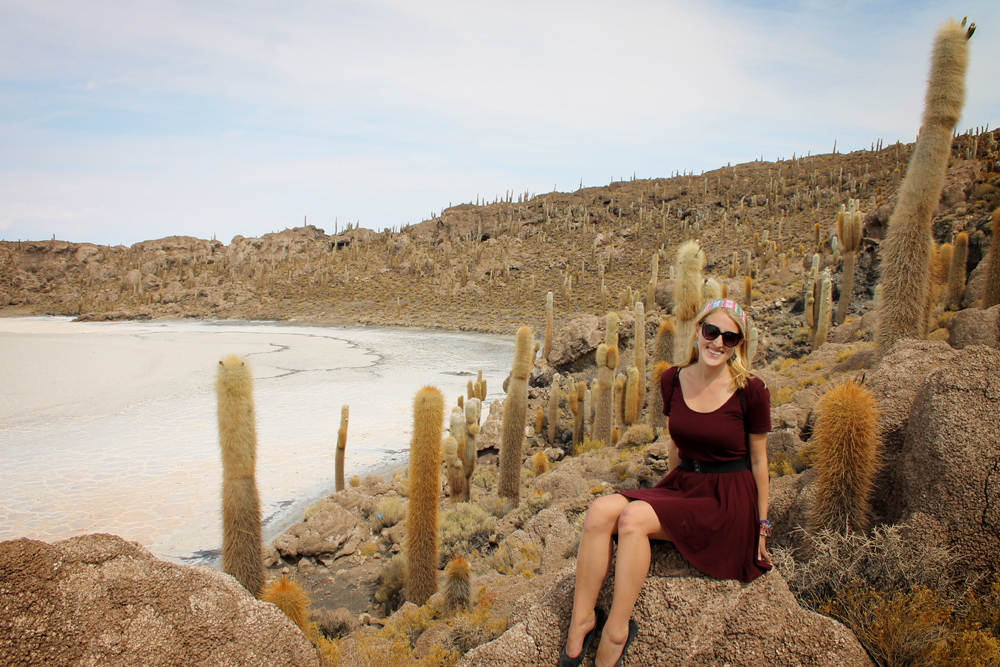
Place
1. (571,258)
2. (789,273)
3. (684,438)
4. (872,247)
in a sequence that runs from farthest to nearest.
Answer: (571,258)
(789,273)
(872,247)
(684,438)

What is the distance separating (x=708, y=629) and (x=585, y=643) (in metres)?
0.58

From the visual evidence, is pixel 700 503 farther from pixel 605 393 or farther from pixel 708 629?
pixel 605 393

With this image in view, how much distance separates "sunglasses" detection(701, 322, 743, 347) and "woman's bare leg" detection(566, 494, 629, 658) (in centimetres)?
96

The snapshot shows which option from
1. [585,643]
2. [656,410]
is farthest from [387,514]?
[585,643]

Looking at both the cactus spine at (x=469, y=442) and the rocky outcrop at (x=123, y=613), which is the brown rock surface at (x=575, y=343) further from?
the rocky outcrop at (x=123, y=613)

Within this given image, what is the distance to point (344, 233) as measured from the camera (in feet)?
267

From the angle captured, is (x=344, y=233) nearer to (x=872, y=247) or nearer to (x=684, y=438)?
(x=872, y=247)

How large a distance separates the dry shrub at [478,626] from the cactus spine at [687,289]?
603cm

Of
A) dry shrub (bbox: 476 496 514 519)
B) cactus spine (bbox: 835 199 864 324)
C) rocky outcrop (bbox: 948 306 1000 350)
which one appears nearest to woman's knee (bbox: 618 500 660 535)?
rocky outcrop (bbox: 948 306 1000 350)

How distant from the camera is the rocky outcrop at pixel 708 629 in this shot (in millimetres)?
2352

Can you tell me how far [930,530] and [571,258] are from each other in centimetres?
5360

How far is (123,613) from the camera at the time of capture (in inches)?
93.4

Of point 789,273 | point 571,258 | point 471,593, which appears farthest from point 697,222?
point 471,593

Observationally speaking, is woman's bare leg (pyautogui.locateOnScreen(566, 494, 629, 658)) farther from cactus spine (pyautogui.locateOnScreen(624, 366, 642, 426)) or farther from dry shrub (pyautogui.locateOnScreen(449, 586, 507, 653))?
cactus spine (pyautogui.locateOnScreen(624, 366, 642, 426))
